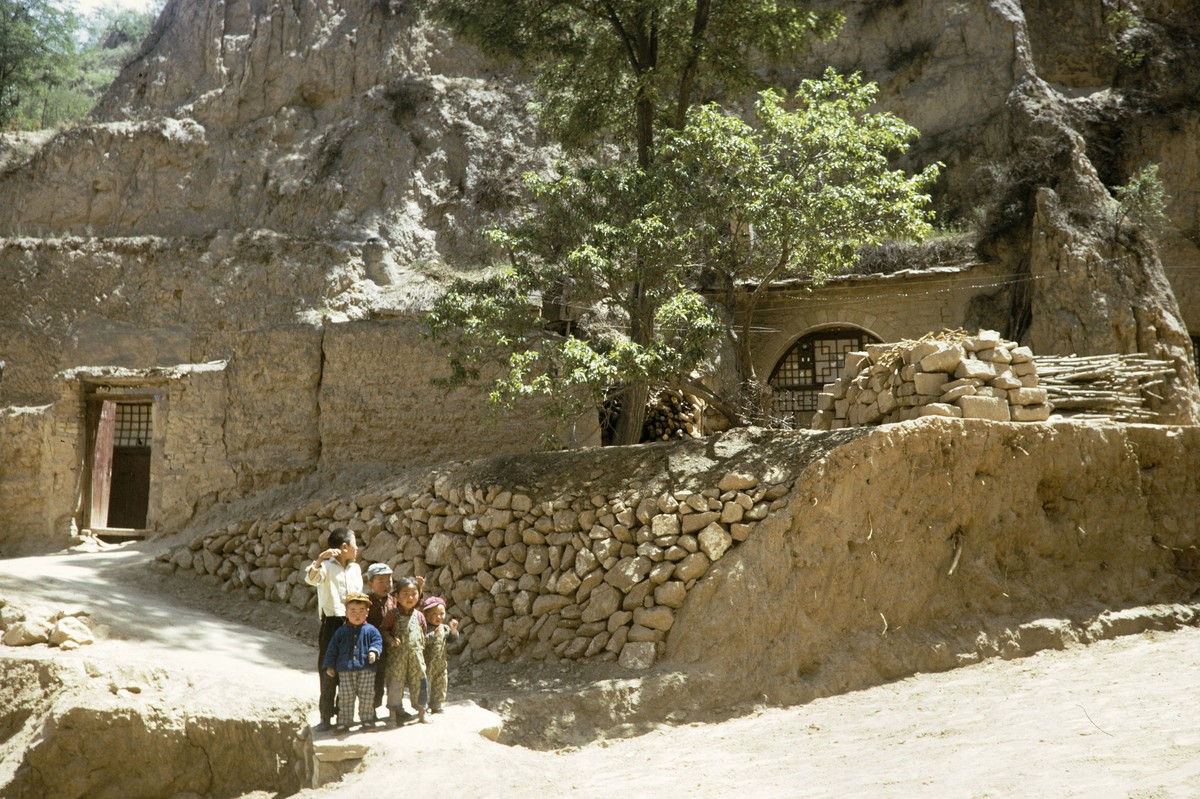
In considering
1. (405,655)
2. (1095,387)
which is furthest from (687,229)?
(405,655)

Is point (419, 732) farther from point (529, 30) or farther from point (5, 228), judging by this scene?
point (5, 228)

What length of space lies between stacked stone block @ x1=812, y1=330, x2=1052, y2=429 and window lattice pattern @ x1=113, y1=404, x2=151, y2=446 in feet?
35.6

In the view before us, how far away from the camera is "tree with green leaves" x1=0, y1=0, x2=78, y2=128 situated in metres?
17.7

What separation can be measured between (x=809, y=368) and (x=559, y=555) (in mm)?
7945

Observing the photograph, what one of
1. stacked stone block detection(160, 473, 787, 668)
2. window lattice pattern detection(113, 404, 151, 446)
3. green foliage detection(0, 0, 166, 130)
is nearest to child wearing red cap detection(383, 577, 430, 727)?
stacked stone block detection(160, 473, 787, 668)

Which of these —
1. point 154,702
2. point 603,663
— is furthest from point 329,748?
point 603,663

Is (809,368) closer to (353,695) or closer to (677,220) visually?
(677,220)

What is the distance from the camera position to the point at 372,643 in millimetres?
6598

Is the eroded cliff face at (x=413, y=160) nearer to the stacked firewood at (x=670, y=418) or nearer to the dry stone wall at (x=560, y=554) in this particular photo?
the stacked firewood at (x=670, y=418)

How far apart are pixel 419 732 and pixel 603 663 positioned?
6.93ft

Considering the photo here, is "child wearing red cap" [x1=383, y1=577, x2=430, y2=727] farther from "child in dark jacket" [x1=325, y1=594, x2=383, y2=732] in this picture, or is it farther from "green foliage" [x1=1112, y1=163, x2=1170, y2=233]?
"green foliage" [x1=1112, y1=163, x2=1170, y2=233]

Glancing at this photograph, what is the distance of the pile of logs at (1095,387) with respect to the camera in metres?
10.1

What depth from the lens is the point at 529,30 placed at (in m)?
12.2

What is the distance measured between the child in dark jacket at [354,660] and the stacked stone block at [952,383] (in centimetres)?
515
